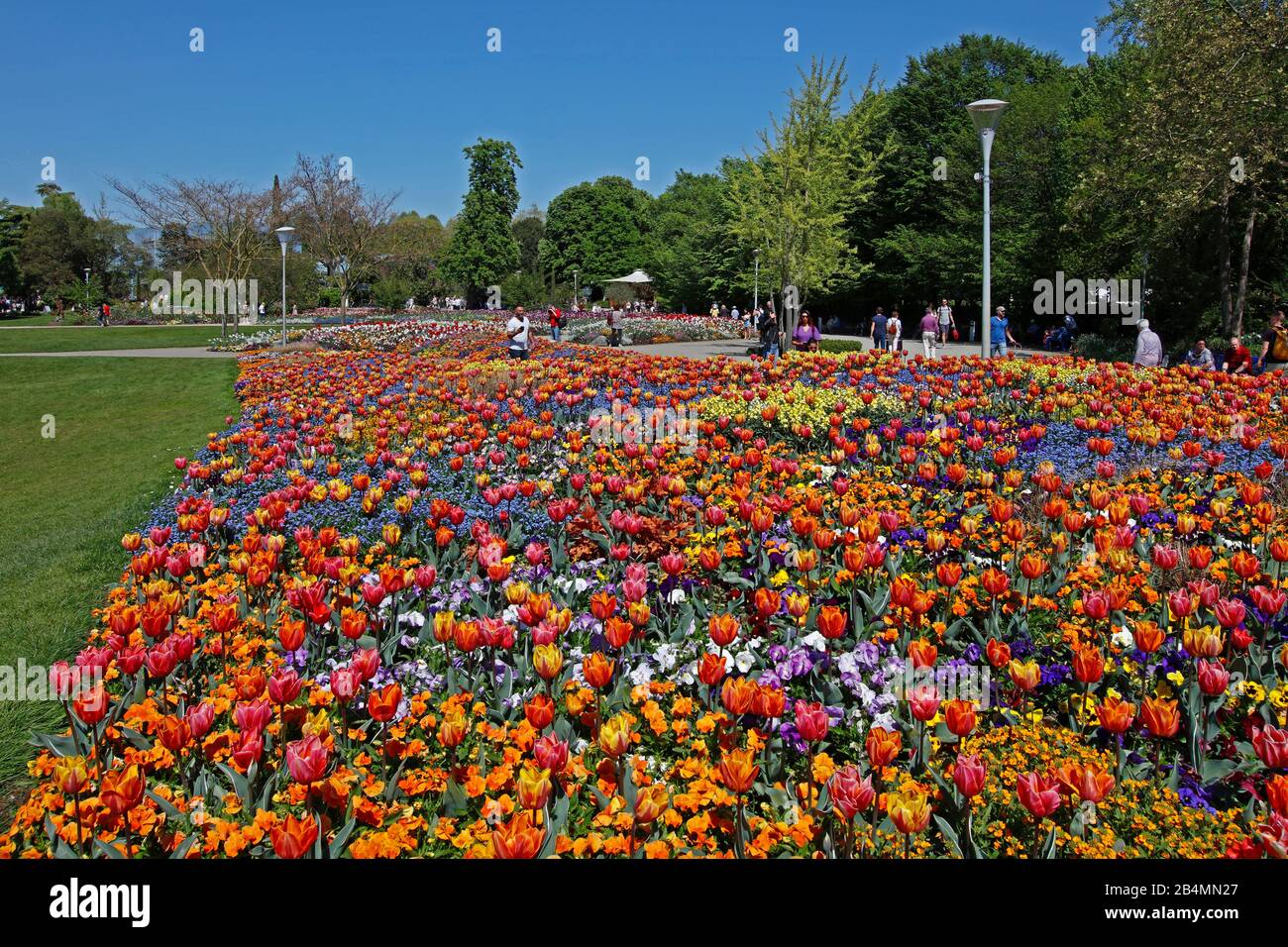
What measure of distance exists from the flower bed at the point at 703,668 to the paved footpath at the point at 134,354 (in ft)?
70.6

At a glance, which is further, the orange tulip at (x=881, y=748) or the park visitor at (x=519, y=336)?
the park visitor at (x=519, y=336)

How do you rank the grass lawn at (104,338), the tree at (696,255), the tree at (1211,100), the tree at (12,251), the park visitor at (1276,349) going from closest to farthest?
1. the park visitor at (1276,349)
2. the tree at (1211,100)
3. the grass lawn at (104,338)
4. the tree at (696,255)
5. the tree at (12,251)

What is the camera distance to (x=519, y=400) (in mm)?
9562

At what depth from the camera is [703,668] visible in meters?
2.84

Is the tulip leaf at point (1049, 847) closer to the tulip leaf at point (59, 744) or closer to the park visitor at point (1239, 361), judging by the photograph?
the tulip leaf at point (59, 744)

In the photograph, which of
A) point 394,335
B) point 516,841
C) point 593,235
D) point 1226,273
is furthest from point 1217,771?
point 593,235

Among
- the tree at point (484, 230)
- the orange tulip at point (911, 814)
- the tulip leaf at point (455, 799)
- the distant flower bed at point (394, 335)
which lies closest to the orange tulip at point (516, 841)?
the tulip leaf at point (455, 799)

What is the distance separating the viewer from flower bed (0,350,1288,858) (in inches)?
98.4

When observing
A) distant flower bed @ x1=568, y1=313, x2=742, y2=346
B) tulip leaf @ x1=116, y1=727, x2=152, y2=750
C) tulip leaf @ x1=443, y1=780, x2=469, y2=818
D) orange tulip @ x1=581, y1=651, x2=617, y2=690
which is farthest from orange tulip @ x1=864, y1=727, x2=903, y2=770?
distant flower bed @ x1=568, y1=313, x2=742, y2=346

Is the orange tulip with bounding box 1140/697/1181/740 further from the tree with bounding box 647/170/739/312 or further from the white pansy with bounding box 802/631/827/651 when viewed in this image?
the tree with bounding box 647/170/739/312

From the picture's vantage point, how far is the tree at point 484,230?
229 ft

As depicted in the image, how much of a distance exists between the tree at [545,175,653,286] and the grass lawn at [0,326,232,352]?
46.7 m

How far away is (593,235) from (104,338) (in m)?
54.7

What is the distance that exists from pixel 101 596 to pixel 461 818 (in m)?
4.02
